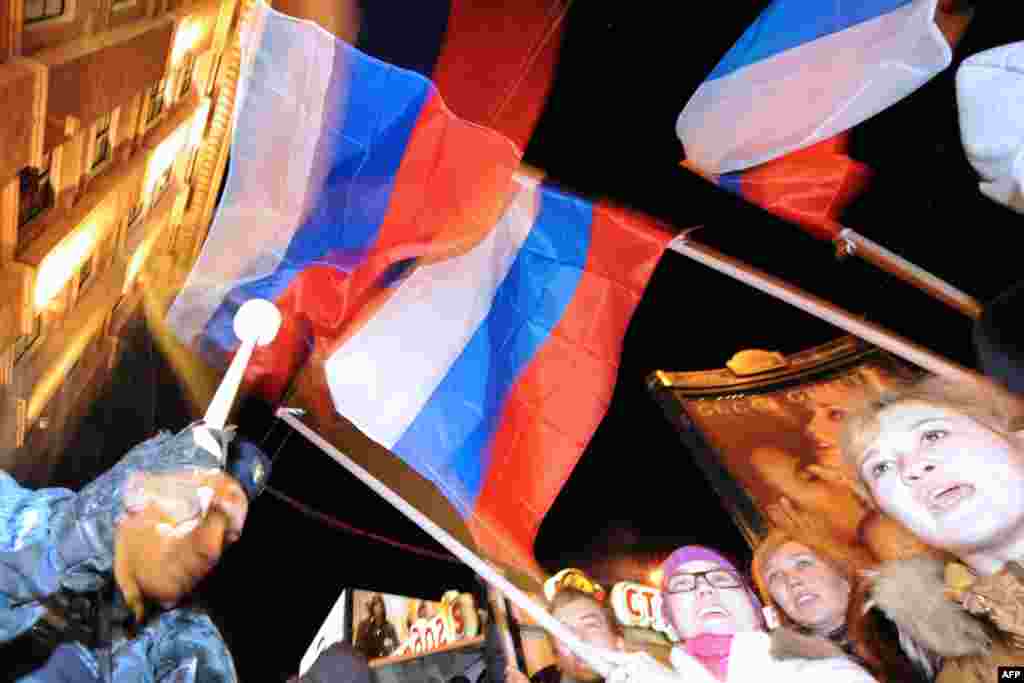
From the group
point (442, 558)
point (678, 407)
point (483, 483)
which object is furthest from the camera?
point (678, 407)

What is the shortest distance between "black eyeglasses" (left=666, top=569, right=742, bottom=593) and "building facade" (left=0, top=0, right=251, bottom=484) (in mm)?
3069

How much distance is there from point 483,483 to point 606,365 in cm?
84

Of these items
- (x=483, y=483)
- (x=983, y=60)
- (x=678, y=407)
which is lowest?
(x=678, y=407)

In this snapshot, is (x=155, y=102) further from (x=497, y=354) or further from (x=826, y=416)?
(x=826, y=416)

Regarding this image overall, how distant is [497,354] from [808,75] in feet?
6.68

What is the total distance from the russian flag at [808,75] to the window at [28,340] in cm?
318

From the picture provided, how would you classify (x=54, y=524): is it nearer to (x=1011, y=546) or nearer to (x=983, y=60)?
(x=1011, y=546)

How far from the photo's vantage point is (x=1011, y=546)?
3277mm

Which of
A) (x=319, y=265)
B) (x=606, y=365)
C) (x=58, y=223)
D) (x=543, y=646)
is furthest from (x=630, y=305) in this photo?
(x=58, y=223)

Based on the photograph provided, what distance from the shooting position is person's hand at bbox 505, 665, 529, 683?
15.6 feet

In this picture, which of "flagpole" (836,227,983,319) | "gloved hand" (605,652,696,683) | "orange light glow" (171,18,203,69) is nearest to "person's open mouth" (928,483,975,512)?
"flagpole" (836,227,983,319)

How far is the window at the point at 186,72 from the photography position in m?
5.11

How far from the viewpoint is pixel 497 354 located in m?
4.02

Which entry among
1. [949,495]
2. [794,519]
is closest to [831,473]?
[794,519]
